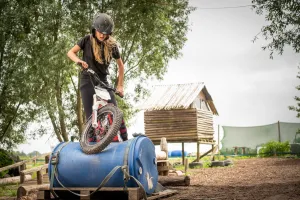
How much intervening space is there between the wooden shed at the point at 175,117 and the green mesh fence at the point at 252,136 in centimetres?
191

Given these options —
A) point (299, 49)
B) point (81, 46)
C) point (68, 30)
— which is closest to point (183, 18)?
point (68, 30)

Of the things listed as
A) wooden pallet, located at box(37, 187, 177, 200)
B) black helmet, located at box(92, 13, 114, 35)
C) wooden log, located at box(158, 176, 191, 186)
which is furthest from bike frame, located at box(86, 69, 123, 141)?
wooden log, located at box(158, 176, 191, 186)

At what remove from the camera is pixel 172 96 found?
84.0 ft

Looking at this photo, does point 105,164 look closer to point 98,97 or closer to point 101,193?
point 101,193

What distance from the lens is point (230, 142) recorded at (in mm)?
27125

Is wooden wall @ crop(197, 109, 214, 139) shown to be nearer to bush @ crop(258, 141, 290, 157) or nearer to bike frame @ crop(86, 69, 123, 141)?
bush @ crop(258, 141, 290, 157)

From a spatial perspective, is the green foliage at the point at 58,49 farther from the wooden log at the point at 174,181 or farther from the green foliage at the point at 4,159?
the wooden log at the point at 174,181

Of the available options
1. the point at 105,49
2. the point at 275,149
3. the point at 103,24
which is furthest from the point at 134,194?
the point at 275,149

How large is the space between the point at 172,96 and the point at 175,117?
5.64ft

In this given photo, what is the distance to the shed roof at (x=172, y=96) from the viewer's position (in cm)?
2439

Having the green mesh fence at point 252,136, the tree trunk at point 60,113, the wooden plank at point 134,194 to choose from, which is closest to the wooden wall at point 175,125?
the green mesh fence at point 252,136

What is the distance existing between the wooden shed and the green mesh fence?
1911 millimetres

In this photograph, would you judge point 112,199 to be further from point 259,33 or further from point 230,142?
point 230,142

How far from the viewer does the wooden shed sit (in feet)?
79.6
